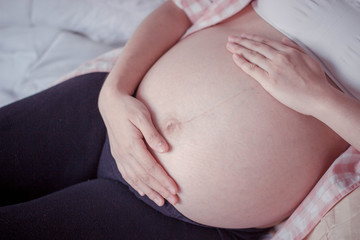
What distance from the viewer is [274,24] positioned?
2.63 ft

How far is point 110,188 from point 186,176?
214 millimetres

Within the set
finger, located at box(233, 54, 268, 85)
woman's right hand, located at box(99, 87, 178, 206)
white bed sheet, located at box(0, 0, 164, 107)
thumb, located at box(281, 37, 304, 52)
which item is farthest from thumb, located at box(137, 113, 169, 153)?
white bed sheet, located at box(0, 0, 164, 107)

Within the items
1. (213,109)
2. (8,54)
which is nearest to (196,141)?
(213,109)

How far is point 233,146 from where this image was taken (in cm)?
69

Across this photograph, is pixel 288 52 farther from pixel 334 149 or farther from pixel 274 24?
pixel 334 149

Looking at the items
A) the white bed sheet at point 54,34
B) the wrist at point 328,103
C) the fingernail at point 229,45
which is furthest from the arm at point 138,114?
the white bed sheet at point 54,34

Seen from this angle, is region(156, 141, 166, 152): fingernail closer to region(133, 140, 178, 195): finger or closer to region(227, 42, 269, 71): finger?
region(133, 140, 178, 195): finger

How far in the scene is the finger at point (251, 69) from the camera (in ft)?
2.28

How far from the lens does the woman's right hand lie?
72cm

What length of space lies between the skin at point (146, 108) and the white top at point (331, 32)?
0.16 ft

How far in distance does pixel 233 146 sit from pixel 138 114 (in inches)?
8.4

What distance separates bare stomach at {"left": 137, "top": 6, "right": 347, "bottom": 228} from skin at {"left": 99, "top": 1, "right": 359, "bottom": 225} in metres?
0.02

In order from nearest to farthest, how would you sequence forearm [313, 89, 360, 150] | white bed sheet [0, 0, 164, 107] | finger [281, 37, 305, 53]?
forearm [313, 89, 360, 150]
finger [281, 37, 305, 53]
white bed sheet [0, 0, 164, 107]

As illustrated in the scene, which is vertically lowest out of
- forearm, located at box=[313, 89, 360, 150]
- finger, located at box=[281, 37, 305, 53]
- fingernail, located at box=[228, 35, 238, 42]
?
forearm, located at box=[313, 89, 360, 150]
